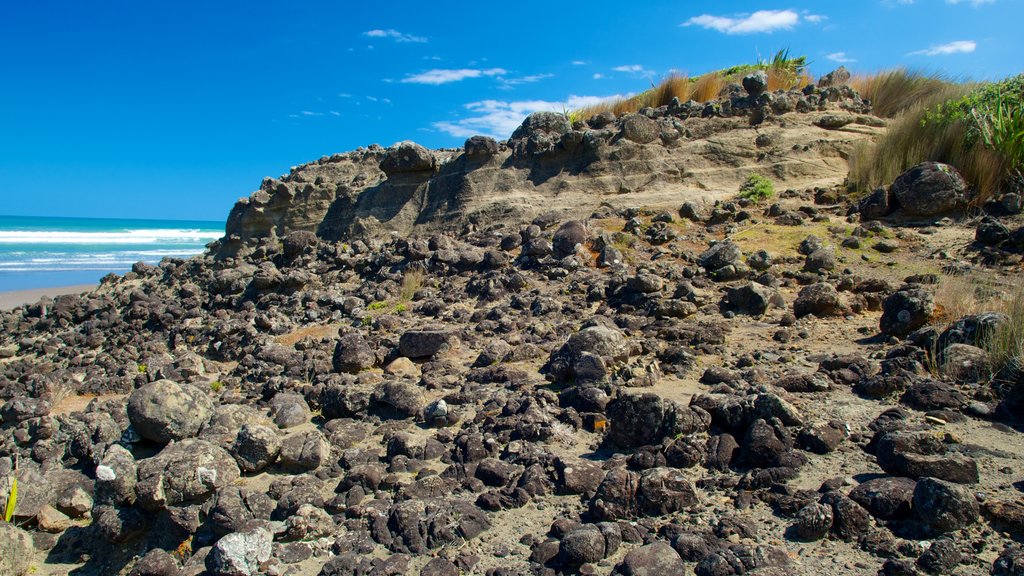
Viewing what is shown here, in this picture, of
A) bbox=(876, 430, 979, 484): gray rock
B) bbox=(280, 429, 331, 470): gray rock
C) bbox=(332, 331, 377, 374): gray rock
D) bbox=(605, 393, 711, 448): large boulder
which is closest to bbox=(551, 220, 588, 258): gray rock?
bbox=(332, 331, 377, 374): gray rock

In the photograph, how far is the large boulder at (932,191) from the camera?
337 inches

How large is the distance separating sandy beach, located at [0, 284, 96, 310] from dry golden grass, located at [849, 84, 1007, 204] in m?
19.6

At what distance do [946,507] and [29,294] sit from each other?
23763 millimetres

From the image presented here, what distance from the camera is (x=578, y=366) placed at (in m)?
5.44

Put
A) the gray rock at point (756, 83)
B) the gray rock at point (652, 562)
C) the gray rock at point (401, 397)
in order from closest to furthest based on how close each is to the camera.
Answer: the gray rock at point (652, 562) → the gray rock at point (401, 397) → the gray rock at point (756, 83)

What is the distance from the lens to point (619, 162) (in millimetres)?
11078

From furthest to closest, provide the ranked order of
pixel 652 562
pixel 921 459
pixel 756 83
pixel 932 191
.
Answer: pixel 756 83
pixel 932 191
pixel 921 459
pixel 652 562

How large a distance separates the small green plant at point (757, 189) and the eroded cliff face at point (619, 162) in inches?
9.8

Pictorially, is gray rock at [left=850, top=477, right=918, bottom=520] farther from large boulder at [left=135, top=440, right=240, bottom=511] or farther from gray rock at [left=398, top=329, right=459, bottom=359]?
A: gray rock at [left=398, top=329, right=459, bottom=359]

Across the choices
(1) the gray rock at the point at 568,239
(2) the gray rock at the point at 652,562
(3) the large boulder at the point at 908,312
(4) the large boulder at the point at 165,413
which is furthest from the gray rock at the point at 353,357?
(3) the large boulder at the point at 908,312

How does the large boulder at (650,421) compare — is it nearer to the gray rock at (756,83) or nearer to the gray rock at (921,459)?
the gray rock at (921,459)

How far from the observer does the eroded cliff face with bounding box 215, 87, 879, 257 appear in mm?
10789

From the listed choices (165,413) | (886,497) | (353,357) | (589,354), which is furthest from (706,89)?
(165,413)

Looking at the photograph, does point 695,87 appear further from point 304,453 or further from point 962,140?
point 304,453
